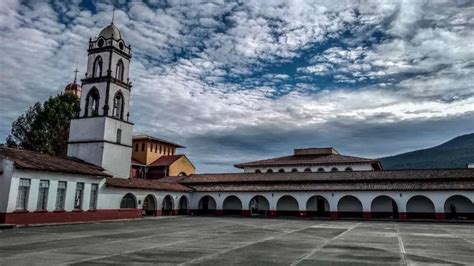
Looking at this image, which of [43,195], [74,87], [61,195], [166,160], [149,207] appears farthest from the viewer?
[74,87]

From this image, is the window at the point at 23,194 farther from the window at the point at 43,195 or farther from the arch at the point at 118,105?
the arch at the point at 118,105

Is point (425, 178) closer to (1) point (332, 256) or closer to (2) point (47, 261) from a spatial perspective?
(1) point (332, 256)

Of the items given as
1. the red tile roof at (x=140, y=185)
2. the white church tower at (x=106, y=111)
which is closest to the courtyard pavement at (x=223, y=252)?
the red tile roof at (x=140, y=185)

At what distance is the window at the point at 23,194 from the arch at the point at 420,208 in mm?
32663

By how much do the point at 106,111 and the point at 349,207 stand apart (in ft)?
85.8

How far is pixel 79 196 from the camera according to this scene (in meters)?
29.0

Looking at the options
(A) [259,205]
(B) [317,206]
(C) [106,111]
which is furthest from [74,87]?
(B) [317,206]

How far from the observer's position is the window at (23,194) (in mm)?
24062

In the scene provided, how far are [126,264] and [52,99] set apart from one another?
42.7 meters

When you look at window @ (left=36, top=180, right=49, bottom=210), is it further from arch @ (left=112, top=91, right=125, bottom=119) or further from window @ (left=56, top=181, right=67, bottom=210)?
arch @ (left=112, top=91, right=125, bottom=119)

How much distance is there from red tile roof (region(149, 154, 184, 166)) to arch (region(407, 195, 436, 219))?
2959cm

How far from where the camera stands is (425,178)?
37.7 meters

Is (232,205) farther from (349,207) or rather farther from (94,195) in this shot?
(94,195)

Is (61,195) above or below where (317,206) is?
above
